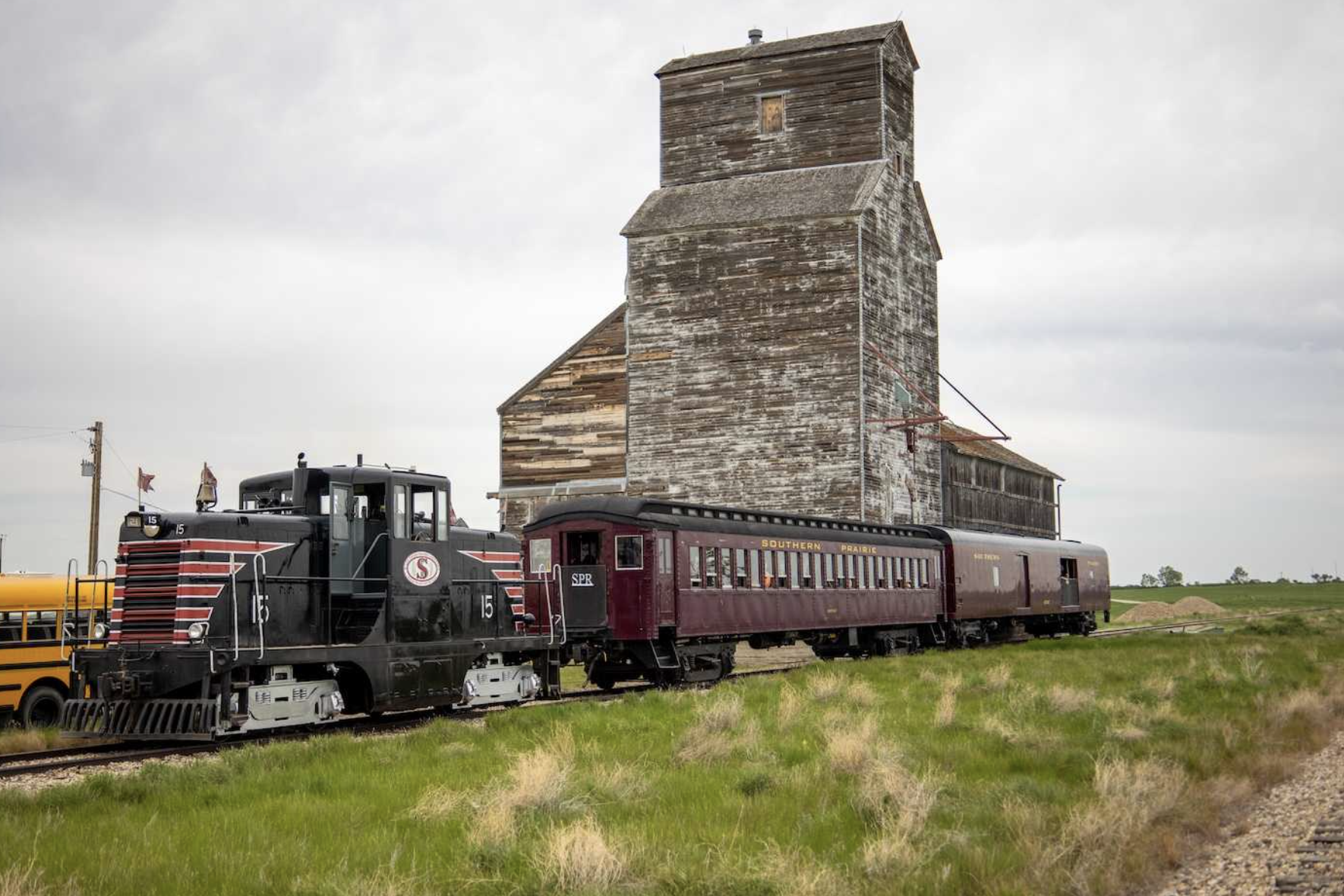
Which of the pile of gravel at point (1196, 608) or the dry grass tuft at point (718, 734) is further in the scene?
the pile of gravel at point (1196, 608)

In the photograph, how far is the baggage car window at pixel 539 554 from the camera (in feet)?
77.0

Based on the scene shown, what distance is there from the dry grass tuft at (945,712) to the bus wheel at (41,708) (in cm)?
1261

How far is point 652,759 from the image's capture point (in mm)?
14055

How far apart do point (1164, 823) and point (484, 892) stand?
622 cm

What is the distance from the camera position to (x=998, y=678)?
22422 millimetres

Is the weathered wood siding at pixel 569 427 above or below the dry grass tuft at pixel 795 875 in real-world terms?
above

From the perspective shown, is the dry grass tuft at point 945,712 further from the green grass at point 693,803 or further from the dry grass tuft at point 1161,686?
the dry grass tuft at point 1161,686

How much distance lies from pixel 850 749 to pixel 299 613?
7.56 m

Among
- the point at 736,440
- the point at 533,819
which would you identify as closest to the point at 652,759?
the point at 533,819

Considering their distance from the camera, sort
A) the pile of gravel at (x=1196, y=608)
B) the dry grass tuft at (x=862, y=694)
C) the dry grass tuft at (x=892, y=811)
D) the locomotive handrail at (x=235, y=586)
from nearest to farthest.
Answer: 1. the dry grass tuft at (x=892, y=811)
2. the locomotive handrail at (x=235, y=586)
3. the dry grass tuft at (x=862, y=694)
4. the pile of gravel at (x=1196, y=608)

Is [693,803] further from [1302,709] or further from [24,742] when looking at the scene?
[1302,709]

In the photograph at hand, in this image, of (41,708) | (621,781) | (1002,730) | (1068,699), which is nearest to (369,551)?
(41,708)

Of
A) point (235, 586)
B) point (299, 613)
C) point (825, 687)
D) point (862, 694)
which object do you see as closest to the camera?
point (235, 586)

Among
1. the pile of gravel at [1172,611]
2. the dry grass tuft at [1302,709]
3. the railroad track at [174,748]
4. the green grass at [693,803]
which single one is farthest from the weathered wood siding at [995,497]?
the railroad track at [174,748]
